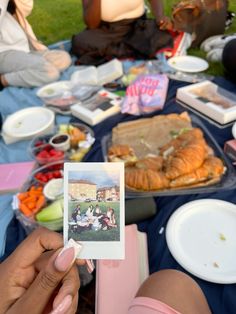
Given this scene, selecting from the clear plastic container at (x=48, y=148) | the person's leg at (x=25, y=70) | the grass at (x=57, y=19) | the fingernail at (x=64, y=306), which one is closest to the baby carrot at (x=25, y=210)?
the clear plastic container at (x=48, y=148)

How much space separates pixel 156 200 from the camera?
5.34ft

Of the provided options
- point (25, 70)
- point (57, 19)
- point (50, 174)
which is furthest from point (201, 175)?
point (57, 19)

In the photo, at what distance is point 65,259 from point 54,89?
2.05 meters

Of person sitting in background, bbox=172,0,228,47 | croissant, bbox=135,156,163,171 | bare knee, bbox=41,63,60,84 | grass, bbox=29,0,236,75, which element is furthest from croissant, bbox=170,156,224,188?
grass, bbox=29,0,236,75

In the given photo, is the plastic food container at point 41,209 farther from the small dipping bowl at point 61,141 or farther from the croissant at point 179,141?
the croissant at point 179,141

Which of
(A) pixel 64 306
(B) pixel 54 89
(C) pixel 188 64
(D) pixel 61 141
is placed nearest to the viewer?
(A) pixel 64 306

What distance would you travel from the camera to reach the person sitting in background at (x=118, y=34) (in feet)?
10.3

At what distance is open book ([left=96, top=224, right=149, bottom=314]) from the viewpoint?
1123 millimetres

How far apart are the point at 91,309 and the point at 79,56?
264 cm

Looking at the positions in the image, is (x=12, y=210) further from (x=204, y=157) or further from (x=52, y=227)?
(x=204, y=157)

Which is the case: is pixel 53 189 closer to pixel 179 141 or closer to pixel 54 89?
pixel 179 141

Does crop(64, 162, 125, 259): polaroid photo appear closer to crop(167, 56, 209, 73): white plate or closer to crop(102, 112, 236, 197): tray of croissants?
crop(102, 112, 236, 197): tray of croissants

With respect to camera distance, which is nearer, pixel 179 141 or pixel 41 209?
pixel 41 209

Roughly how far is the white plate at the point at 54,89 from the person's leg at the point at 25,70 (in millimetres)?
193
